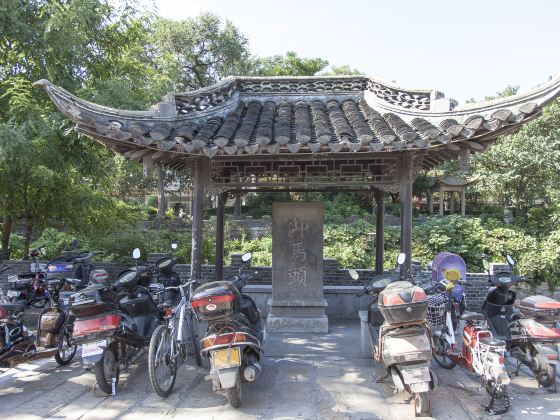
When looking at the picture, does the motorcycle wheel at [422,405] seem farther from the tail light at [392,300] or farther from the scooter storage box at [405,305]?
the tail light at [392,300]

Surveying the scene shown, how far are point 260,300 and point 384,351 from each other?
14.7 feet

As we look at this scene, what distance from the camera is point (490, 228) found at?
45.3ft

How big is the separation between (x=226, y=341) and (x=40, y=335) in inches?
111

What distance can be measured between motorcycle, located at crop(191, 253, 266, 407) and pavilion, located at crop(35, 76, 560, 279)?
5.23ft

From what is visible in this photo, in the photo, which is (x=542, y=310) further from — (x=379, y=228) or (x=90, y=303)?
(x=90, y=303)

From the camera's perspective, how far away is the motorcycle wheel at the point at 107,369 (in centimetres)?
464

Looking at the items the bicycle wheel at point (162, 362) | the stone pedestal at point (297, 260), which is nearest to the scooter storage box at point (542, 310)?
the stone pedestal at point (297, 260)

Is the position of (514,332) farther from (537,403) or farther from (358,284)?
(358,284)

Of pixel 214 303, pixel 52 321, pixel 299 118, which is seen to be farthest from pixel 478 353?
pixel 52 321

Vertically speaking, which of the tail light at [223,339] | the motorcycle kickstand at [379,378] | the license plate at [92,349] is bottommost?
the motorcycle kickstand at [379,378]

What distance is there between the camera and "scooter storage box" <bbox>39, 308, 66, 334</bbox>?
217 inches

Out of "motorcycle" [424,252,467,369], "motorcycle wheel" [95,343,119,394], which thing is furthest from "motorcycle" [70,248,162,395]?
"motorcycle" [424,252,467,369]

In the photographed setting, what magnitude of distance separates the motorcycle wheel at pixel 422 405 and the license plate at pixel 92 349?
334 centimetres

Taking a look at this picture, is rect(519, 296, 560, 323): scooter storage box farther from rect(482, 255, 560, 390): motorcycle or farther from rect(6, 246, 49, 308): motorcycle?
rect(6, 246, 49, 308): motorcycle
